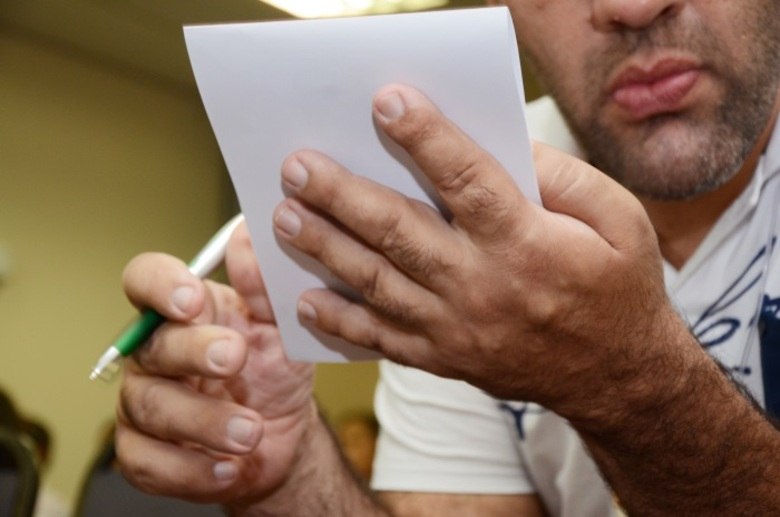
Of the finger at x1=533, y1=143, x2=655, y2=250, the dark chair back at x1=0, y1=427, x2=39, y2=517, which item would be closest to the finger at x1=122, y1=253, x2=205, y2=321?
the finger at x1=533, y1=143, x2=655, y2=250

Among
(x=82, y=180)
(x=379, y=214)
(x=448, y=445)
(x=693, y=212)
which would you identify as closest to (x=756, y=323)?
(x=693, y=212)

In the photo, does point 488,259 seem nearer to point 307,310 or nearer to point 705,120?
point 307,310

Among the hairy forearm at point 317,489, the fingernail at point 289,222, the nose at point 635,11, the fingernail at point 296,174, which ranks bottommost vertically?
the hairy forearm at point 317,489

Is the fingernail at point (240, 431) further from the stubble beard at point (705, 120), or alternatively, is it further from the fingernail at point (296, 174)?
the stubble beard at point (705, 120)

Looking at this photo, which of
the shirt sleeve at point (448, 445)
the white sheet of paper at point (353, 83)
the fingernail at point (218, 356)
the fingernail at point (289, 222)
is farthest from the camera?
the shirt sleeve at point (448, 445)

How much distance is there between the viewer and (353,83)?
1.93 ft

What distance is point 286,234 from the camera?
2.17 feet

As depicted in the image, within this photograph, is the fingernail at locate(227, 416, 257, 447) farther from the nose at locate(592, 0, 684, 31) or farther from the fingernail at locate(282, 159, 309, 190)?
the nose at locate(592, 0, 684, 31)

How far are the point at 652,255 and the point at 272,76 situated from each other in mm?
281

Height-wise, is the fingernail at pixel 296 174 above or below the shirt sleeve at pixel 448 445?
above

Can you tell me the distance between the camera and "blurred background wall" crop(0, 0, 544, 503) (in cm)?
372

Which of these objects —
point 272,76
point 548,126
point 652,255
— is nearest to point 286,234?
point 272,76

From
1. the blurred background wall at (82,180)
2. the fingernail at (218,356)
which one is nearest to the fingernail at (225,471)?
the fingernail at (218,356)

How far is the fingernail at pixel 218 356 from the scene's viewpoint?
0.78 metres
